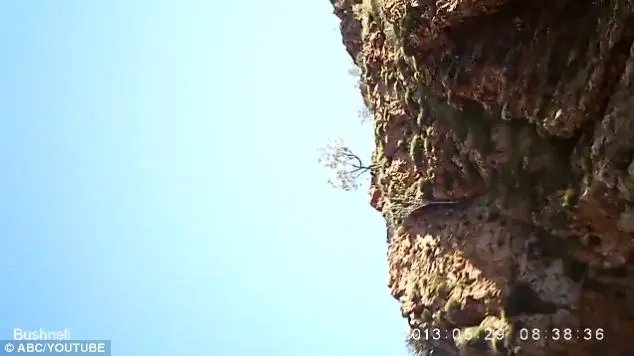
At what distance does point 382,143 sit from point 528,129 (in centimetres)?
719

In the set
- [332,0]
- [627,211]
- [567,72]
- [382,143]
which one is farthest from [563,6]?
[332,0]

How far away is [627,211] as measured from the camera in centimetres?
1080

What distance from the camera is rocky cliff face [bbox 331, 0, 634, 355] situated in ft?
35.0

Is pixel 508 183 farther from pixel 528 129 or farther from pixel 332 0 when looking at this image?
pixel 332 0

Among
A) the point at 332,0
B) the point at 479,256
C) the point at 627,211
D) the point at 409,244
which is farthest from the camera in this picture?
the point at 332,0

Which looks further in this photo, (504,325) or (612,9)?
(504,325)

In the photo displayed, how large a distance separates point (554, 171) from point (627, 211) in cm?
187

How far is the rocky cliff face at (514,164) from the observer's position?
35.0ft

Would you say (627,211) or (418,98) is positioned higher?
(418,98)

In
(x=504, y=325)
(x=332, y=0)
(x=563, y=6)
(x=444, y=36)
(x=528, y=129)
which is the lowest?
(x=504, y=325)

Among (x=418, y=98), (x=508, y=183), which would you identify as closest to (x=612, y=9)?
(x=508, y=183)

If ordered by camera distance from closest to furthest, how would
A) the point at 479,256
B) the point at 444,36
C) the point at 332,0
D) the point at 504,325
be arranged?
the point at 444,36
the point at 504,325
the point at 479,256
the point at 332,0

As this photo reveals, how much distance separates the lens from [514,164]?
43.2 feet

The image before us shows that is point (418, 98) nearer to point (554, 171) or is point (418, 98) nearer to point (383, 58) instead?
point (383, 58)
